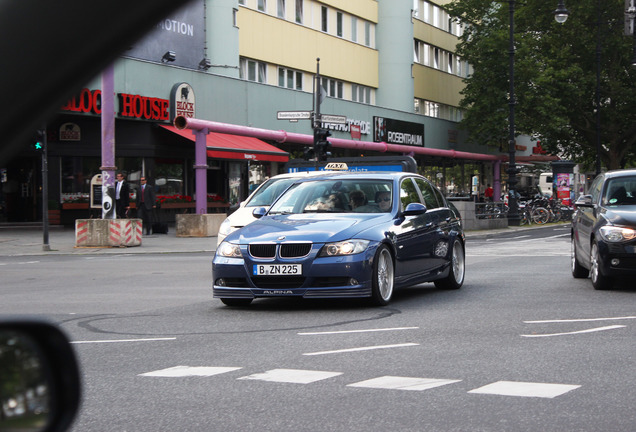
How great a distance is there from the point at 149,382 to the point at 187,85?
30294 mm

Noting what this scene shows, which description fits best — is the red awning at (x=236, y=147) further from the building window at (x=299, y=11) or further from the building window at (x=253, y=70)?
the building window at (x=299, y=11)

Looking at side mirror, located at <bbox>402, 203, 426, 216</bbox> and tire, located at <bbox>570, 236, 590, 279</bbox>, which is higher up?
side mirror, located at <bbox>402, 203, 426, 216</bbox>

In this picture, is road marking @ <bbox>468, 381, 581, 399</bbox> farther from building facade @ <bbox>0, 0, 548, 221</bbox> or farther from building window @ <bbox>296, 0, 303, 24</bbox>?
building window @ <bbox>296, 0, 303, 24</bbox>

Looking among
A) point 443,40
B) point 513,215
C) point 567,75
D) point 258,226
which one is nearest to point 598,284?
point 258,226

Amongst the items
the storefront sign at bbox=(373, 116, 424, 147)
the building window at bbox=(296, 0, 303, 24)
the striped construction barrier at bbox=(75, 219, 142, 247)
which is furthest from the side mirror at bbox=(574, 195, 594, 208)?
the storefront sign at bbox=(373, 116, 424, 147)

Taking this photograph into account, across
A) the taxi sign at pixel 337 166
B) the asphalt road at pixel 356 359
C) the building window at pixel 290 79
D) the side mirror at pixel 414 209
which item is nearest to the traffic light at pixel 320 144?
the taxi sign at pixel 337 166

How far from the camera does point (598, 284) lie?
13312 millimetres

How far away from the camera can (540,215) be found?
44.3 m

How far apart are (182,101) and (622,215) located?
24.7 m

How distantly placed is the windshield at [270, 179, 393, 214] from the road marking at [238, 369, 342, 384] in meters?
5.44

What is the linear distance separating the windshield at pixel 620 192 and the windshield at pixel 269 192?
19.6 feet

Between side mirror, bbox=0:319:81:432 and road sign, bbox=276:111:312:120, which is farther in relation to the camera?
road sign, bbox=276:111:312:120

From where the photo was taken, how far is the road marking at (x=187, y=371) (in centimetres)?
689

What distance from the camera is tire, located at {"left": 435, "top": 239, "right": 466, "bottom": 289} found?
13.7 meters
